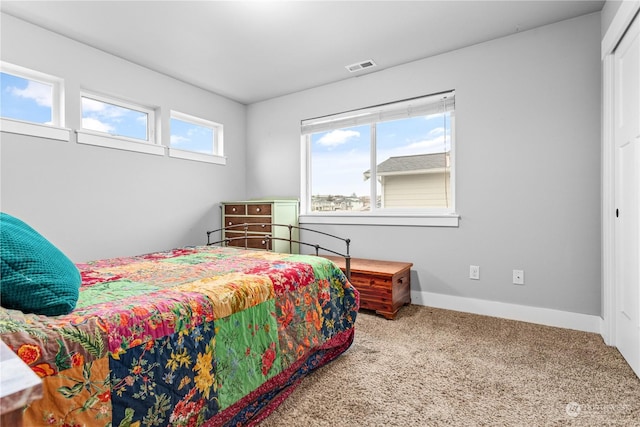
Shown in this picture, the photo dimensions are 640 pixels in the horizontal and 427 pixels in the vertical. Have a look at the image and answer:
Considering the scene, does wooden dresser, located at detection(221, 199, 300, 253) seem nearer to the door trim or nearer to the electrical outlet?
the electrical outlet

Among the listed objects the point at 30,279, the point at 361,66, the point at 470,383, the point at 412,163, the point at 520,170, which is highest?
the point at 361,66

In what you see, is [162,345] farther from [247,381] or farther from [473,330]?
[473,330]

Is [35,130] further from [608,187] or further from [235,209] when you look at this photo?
[608,187]

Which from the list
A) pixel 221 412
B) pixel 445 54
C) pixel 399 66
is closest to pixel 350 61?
pixel 399 66

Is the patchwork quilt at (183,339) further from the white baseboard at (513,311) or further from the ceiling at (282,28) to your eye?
the ceiling at (282,28)

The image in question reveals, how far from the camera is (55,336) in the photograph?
2.82ft

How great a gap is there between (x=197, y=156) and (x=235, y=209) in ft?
2.53

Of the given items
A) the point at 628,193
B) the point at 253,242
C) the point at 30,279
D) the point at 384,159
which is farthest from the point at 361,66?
the point at 30,279

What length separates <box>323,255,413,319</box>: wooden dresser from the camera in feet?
9.36

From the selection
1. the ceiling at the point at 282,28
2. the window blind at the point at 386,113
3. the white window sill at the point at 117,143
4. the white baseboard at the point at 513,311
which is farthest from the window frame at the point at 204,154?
the white baseboard at the point at 513,311

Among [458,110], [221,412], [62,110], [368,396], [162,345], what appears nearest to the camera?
[162,345]

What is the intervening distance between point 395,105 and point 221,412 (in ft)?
10.2

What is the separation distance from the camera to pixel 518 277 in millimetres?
2805

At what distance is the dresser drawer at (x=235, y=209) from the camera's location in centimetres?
392
